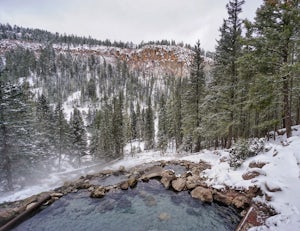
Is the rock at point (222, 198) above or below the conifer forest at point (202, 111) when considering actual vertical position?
below

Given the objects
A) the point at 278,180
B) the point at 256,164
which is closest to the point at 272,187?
the point at 278,180

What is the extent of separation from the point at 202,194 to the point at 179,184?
200 cm

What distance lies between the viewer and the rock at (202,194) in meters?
10.1

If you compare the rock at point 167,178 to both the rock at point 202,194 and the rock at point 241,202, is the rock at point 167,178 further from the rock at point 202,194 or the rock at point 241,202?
the rock at point 241,202

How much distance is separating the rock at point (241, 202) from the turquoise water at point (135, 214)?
0.36 metres

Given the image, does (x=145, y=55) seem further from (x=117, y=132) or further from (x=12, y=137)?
(x=12, y=137)

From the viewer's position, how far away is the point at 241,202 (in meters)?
8.71

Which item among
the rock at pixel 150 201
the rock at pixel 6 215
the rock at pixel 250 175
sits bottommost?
the rock at pixel 6 215

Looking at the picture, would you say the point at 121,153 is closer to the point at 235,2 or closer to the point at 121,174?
the point at 121,174

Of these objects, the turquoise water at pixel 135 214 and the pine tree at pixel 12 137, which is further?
the pine tree at pixel 12 137

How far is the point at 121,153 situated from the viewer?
34.2 meters

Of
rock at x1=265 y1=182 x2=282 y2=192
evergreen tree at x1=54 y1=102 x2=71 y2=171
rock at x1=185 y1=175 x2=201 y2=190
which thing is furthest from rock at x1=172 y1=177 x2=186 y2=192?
evergreen tree at x1=54 y1=102 x2=71 y2=171

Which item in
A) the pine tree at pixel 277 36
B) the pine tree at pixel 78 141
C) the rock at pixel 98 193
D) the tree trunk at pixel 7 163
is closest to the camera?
the pine tree at pixel 277 36

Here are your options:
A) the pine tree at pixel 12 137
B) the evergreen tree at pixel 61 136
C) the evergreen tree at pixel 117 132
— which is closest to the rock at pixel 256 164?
the pine tree at pixel 12 137
